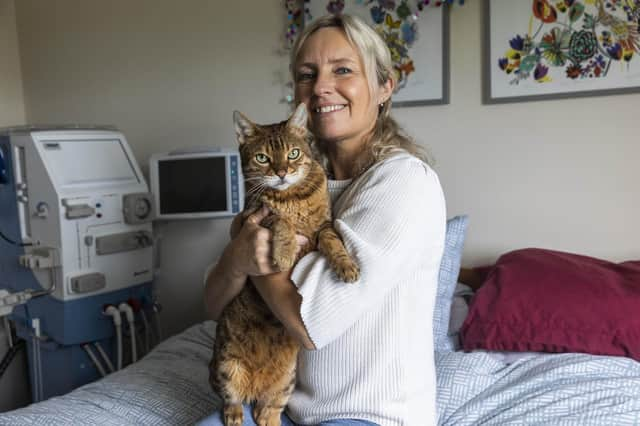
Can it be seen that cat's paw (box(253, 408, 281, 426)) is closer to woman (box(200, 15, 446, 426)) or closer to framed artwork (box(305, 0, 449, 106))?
woman (box(200, 15, 446, 426))

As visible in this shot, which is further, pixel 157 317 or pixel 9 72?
pixel 9 72

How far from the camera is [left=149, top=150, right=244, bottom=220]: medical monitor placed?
2252 millimetres

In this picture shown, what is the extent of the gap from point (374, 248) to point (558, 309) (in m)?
0.91

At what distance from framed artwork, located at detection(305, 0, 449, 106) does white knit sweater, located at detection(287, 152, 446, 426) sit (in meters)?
1.09

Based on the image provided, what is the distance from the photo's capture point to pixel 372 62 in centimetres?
132

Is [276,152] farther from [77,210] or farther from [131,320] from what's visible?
[131,320]

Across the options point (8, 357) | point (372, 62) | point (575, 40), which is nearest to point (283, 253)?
point (372, 62)

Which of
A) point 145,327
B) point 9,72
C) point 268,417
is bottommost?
point 145,327

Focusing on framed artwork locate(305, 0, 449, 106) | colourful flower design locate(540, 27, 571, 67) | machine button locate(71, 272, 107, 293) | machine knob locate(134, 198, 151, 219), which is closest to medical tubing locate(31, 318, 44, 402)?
machine button locate(71, 272, 107, 293)

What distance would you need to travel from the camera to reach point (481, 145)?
2107 mm

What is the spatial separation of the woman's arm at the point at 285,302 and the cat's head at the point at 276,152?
0.70 ft

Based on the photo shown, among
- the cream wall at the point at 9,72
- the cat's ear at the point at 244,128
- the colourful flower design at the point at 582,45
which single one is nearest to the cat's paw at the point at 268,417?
the cat's ear at the point at 244,128

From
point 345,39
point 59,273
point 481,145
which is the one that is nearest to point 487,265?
point 481,145

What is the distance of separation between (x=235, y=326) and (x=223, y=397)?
16 cm
